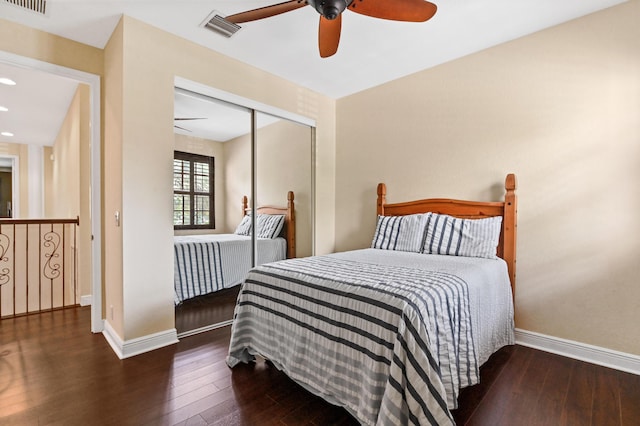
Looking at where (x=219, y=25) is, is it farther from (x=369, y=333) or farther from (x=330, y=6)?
(x=369, y=333)

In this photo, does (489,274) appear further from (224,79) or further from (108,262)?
(108,262)

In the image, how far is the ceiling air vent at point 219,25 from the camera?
2363 mm

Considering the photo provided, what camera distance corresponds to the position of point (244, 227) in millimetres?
3166

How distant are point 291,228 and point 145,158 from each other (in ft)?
5.63

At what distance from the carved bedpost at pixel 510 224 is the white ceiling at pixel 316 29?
4.05 feet

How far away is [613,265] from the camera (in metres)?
2.21

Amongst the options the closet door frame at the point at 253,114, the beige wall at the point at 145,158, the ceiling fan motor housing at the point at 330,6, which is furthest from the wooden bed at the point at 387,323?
the ceiling fan motor housing at the point at 330,6

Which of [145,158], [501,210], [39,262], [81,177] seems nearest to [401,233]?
[501,210]

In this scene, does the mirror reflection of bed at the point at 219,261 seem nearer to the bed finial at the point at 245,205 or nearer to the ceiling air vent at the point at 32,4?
the bed finial at the point at 245,205

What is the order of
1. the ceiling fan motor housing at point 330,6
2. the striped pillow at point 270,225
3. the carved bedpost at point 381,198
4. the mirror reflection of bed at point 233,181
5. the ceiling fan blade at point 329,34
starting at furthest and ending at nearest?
the carved bedpost at point 381,198
the striped pillow at point 270,225
the mirror reflection of bed at point 233,181
the ceiling fan blade at point 329,34
the ceiling fan motor housing at point 330,6

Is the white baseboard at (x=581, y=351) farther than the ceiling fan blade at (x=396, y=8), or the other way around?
the white baseboard at (x=581, y=351)

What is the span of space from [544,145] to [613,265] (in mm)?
1018

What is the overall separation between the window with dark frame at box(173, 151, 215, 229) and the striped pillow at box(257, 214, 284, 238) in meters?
0.52

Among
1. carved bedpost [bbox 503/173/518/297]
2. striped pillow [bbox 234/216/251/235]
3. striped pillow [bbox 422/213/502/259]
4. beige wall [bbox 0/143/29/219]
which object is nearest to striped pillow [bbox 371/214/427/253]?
striped pillow [bbox 422/213/502/259]
